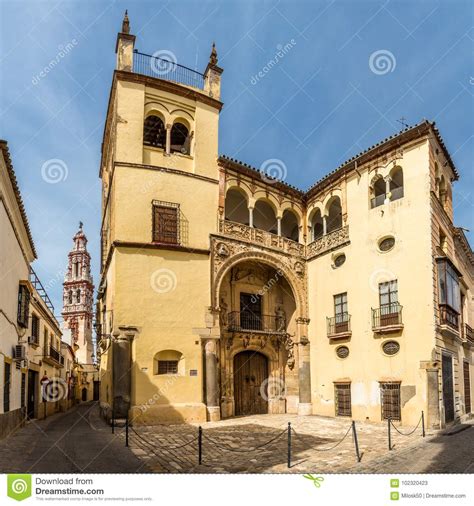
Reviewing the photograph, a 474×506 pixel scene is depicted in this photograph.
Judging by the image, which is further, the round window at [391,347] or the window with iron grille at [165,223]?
the window with iron grille at [165,223]

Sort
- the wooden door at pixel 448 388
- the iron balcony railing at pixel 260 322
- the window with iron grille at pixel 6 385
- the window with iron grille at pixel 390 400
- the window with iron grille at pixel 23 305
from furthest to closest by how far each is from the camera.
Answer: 1. the iron balcony railing at pixel 260 322
2. the window with iron grille at pixel 390 400
3. the wooden door at pixel 448 388
4. the window with iron grille at pixel 23 305
5. the window with iron grille at pixel 6 385

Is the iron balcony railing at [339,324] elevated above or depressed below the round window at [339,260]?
below

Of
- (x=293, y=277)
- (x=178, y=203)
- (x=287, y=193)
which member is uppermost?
(x=287, y=193)

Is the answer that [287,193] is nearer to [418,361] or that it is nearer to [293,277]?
[293,277]

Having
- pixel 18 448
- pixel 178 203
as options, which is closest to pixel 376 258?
pixel 178 203

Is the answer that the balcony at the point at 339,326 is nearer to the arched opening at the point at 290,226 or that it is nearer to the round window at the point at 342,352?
the round window at the point at 342,352

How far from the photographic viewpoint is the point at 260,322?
70.5ft

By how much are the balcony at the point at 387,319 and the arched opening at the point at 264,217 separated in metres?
6.98

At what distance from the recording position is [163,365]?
17094mm

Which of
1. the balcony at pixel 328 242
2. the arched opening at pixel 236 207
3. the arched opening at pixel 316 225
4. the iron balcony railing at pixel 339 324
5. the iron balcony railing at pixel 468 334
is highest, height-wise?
the arched opening at pixel 236 207

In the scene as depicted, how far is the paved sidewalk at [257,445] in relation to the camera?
9.15 metres

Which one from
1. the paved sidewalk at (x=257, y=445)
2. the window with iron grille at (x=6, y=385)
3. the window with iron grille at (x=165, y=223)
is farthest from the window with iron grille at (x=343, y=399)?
the window with iron grille at (x=6, y=385)

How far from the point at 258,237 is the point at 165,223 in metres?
4.66

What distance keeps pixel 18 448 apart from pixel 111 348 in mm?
5483
